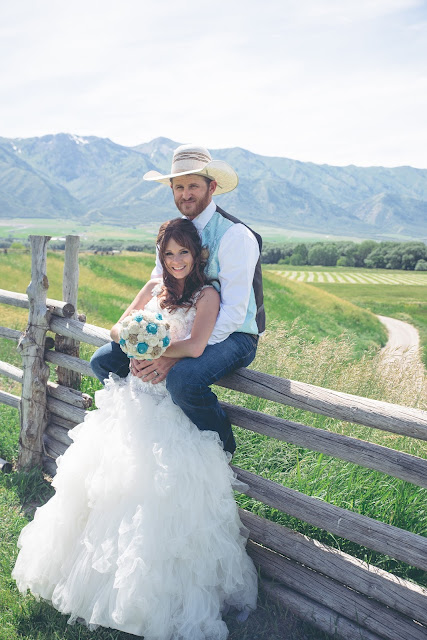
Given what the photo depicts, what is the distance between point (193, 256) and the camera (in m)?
3.25

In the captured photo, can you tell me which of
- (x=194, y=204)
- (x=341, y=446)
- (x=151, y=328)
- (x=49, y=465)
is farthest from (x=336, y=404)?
(x=49, y=465)

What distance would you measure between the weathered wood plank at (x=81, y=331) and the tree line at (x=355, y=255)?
53.0 m

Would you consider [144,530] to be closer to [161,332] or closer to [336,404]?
[161,332]

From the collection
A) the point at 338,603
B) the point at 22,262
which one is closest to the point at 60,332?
the point at 338,603

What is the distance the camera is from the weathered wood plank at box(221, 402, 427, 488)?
9.48 ft

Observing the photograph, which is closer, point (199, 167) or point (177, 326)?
point (177, 326)

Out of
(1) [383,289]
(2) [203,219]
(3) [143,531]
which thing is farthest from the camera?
(1) [383,289]

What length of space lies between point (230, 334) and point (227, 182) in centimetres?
106

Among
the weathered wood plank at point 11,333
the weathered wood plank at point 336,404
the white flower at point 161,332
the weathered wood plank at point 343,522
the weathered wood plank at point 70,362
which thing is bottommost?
the weathered wood plank at point 343,522

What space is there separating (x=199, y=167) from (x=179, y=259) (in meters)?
0.67

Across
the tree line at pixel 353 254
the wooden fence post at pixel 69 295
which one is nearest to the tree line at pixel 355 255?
the tree line at pixel 353 254

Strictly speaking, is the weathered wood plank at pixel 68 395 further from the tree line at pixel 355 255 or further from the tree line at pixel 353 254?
the tree line at pixel 355 255

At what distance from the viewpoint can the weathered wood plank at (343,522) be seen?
294cm

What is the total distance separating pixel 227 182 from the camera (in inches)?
140
